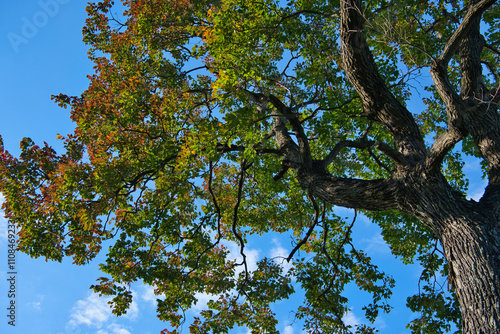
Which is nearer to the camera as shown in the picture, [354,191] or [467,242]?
[467,242]

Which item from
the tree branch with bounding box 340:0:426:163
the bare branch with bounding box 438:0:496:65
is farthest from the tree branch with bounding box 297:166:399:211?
the bare branch with bounding box 438:0:496:65

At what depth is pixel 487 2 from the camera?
4391 millimetres

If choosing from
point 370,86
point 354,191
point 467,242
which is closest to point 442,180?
point 467,242

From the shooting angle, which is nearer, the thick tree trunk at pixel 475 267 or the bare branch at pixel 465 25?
the thick tree trunk at pixel 475 267

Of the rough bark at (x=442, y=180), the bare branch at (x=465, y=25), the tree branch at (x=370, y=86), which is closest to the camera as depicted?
the rough bark at (x=442, y=180)

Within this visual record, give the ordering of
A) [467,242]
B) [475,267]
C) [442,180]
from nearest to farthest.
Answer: [475,267] → [467,242] → [442,180]

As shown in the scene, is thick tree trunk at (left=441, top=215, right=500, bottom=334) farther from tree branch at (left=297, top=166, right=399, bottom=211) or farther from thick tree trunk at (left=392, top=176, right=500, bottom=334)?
tree branch at (left=297, top=166, right=399, bottom=211)

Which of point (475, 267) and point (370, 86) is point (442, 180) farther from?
point (370, 86)

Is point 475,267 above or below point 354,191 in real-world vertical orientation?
below

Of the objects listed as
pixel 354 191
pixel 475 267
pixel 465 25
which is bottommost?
pixel 475 267

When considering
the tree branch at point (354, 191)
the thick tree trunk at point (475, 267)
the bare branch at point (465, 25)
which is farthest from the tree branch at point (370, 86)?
the thick tree trunk at point (475, 267)

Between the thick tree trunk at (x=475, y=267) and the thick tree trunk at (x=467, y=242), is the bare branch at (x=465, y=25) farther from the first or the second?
the thick tree trunk at (x=475, y=267)

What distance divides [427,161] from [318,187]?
1.76 meters

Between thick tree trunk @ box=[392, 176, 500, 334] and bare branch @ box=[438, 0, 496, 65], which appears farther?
bare branch @ box=[438, 0, 496, 65]
